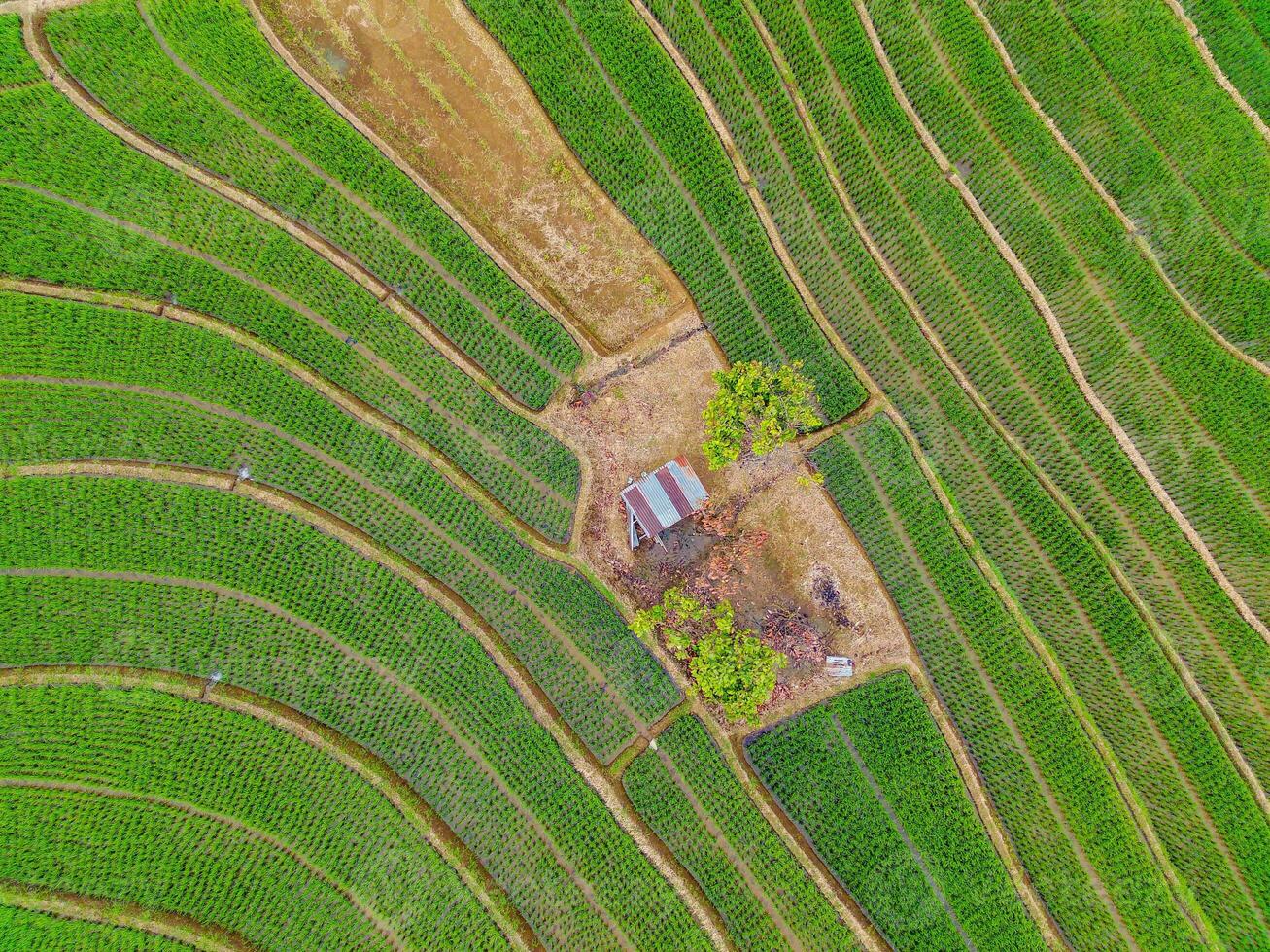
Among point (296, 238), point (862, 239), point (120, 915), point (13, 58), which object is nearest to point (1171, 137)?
point (862, 239)

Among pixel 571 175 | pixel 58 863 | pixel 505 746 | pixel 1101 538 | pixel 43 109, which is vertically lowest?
pixel 1101 538

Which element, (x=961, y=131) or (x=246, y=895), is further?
(x=961, y=131)

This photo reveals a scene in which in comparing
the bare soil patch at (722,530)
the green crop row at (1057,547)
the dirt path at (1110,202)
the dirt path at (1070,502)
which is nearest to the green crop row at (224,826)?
the bare soil patch at (722,530)

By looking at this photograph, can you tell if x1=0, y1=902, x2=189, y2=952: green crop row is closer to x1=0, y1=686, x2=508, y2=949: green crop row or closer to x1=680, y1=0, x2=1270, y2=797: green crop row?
x1=0, y1=686, x2=508, y2=949: green crop row

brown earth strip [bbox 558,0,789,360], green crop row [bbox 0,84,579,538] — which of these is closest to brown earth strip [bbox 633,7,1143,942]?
brown earth strip [bbox 558,0,789,360]

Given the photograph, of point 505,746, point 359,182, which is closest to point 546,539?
point 505,746

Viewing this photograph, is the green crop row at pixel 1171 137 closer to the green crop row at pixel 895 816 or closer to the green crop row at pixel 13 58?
the green crop row at pixel 895 816

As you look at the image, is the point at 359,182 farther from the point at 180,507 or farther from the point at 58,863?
the point at 58,863
